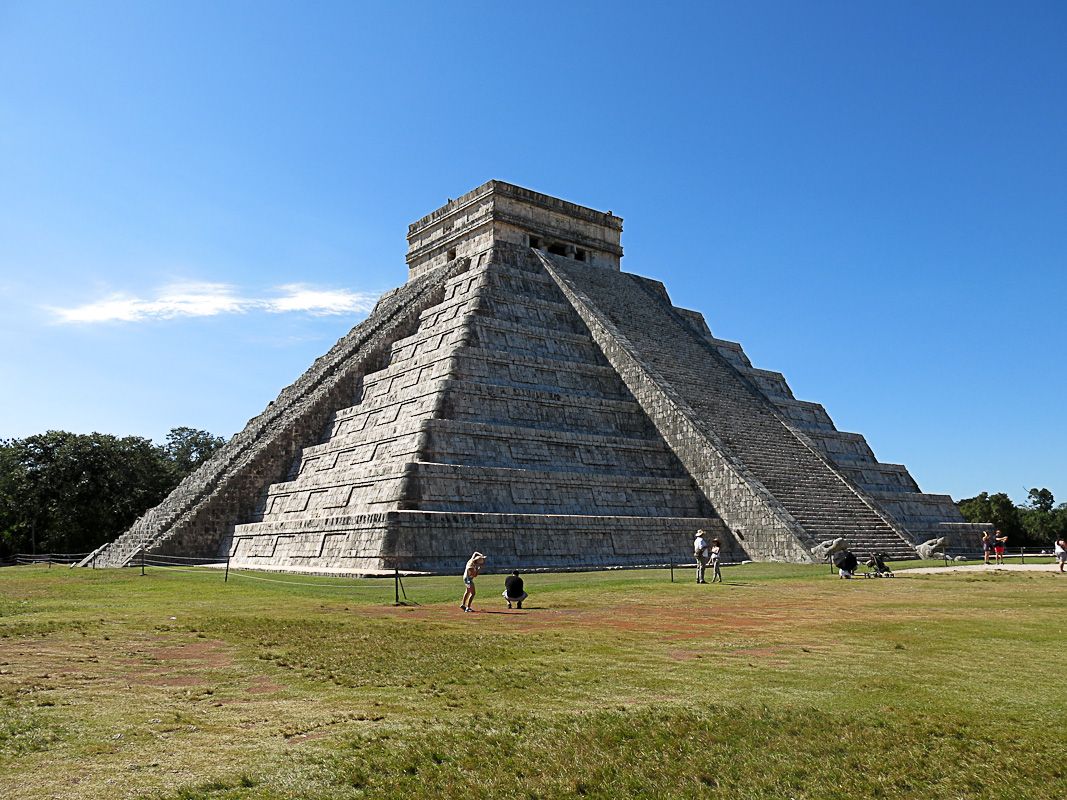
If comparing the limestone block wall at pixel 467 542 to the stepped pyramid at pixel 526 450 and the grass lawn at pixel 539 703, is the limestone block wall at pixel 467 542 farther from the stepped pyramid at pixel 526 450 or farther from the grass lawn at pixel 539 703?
the grass lawn at pixel 539 703

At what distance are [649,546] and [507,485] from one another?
4.25 m

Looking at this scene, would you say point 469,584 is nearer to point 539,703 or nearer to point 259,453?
point 539,703

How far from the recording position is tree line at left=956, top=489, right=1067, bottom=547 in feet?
161

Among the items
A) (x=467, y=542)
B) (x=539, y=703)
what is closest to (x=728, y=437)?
(x=467, y=542)

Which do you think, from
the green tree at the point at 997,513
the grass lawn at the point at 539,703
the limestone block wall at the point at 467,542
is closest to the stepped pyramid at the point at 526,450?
the limestone block wall at the point at 467,542

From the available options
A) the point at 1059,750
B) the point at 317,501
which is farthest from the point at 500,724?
the point at 317,501

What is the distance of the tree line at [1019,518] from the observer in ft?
161

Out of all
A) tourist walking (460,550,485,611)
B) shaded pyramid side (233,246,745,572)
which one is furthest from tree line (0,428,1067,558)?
tourist walking (460,550,485,611)

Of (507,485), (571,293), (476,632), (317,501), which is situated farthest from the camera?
(571,293)

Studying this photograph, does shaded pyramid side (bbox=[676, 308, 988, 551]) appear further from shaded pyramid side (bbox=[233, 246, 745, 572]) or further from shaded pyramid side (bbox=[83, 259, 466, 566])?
shaded pyramid side (bbox=[83, 259, 466, 566])

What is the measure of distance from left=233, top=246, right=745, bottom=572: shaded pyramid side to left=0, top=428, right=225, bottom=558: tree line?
17.2m

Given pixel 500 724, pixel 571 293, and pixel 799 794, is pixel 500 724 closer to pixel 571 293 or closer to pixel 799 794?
pixel 799 794

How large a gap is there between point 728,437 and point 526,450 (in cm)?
718

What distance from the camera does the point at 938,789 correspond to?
4.80m
